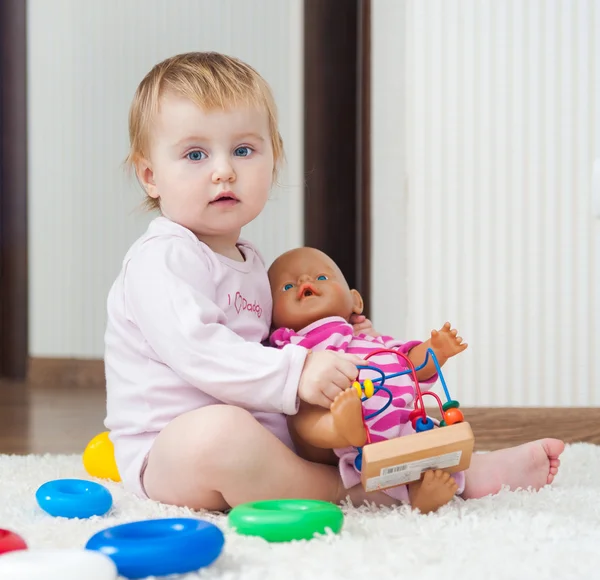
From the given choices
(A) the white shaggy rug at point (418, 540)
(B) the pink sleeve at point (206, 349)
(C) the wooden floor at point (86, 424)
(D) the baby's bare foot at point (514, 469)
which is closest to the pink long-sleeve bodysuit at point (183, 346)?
(B) the pink sleeve at point (206, 349)

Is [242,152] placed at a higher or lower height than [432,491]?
higher

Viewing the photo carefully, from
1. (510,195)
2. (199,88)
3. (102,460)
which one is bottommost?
(102,460)

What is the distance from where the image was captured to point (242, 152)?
3.33 ft

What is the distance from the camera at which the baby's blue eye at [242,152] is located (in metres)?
1.01

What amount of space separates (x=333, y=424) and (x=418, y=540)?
15 centimetres

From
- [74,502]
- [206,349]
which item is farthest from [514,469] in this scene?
[74,502]

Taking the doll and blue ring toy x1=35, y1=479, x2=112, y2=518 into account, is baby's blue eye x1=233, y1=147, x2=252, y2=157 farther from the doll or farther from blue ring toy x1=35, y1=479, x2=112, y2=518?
blue ring toy x1=35, y1=479, x2=112, y2=518

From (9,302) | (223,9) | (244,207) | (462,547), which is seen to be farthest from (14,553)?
(9,302)

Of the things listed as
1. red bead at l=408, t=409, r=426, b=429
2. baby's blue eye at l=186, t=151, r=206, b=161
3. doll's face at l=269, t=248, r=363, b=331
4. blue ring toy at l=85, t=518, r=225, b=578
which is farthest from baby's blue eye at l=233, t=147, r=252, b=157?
blue ring toy at l=85, t=518, r=225, b=578

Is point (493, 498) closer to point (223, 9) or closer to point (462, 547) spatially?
point (462, 547)

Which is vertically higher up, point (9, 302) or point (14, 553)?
point (14, 553)

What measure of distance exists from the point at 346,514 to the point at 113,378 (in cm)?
33

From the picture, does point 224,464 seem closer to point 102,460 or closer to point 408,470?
point 408,470

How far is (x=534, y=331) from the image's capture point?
159 cm
